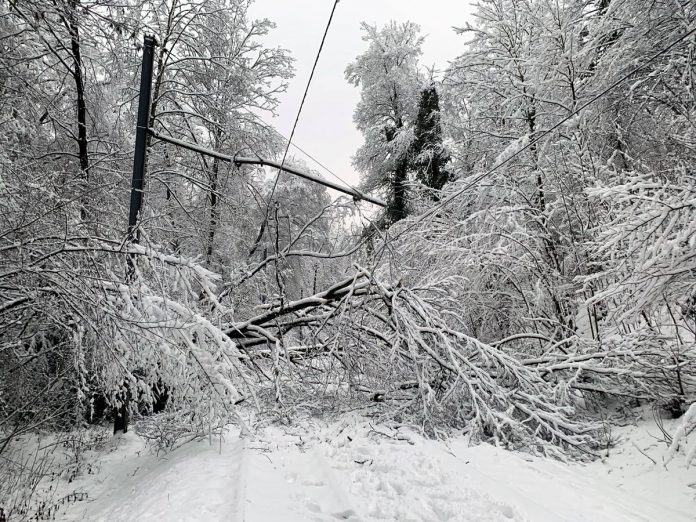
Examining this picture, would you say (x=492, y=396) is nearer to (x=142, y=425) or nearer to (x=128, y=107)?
(x=142, y=425)

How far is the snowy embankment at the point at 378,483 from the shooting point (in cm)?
314

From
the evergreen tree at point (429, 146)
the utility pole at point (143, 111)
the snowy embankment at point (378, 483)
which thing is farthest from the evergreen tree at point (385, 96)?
the snowy embankment at point (378, 483)

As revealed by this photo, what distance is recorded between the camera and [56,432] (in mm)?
6625

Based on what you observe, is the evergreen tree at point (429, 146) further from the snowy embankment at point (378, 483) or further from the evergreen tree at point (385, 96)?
the snowy embankment at point (378, 483)

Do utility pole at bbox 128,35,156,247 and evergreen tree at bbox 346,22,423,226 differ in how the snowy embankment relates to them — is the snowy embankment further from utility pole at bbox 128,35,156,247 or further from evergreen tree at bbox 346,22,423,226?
evergreen tree at bbox 346,22,423,226

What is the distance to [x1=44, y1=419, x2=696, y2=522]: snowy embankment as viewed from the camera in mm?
3139

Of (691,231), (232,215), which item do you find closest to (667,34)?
(691,231)

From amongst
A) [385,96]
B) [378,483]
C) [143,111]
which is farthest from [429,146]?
[378,483]

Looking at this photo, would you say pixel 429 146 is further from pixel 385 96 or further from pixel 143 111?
pixel 143 111

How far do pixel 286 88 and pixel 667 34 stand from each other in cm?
838

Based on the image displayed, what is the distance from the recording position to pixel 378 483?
365cm

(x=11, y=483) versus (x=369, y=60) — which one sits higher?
(x=369, y=60)

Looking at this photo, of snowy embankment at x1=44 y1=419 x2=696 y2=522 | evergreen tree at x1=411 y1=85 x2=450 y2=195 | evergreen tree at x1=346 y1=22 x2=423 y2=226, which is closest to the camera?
snowy embankment at x1=44 y1=419 x2=696 y2=522

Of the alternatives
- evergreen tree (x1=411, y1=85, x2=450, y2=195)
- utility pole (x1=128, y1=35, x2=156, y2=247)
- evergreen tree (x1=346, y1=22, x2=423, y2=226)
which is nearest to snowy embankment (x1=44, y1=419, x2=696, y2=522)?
utility pole (x1=128, y1=35, x2=156, y2=247)
